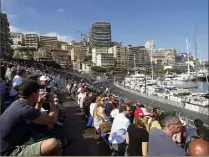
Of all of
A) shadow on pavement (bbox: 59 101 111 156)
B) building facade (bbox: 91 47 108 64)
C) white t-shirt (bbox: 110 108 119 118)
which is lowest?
shadow on pavement (bbox: 59 101 111 156)

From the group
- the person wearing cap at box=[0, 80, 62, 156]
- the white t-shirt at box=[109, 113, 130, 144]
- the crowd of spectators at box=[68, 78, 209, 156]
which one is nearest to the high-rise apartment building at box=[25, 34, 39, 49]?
the crowd of spectators at box=[68, 78, 209, 156]

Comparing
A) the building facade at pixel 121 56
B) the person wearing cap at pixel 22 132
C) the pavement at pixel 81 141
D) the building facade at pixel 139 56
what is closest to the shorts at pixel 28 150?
the person wearing cap at pixel 22 132

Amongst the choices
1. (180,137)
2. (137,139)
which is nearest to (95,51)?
(180,137)

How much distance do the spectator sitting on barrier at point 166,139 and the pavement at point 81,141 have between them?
2.52 meters

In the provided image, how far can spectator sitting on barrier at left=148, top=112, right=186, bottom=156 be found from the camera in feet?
9.93

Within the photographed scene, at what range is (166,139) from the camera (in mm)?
3072

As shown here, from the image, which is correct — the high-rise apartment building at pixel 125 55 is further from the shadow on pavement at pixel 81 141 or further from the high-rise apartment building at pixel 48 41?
the shadow on pavement at pixel 81 141

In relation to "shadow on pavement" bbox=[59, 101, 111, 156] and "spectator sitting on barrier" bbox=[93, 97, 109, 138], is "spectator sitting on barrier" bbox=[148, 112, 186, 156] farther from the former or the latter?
"spectator sitting on barrier" bbox=[93, 97, 109, 138]

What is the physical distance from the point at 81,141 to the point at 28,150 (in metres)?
4.08

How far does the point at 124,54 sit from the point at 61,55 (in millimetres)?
28744

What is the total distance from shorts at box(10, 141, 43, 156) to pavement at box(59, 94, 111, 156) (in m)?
2.49

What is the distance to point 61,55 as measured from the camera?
148m

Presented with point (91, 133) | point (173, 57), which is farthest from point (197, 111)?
point (173, 57)

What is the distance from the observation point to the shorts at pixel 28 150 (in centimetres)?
285
